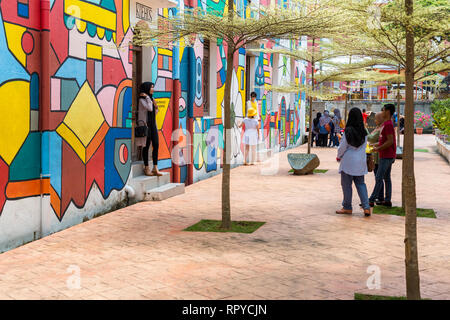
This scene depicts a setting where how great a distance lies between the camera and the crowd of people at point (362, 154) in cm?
901

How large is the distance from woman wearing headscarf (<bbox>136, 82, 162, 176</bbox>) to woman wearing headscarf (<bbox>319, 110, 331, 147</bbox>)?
15.3 meters

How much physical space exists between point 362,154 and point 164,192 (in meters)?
3.55

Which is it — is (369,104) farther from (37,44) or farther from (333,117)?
(37,44)

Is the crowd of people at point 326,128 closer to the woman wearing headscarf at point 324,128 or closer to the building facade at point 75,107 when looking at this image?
the woman wearing headscarf at point 324,128

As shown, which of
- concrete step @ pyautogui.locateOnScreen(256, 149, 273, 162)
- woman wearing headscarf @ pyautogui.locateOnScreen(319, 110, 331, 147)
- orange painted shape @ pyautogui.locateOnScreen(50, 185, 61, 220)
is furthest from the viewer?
woman wearing headscarf @ pyautogui.locateOnScreen(319, 110, 331, 147)

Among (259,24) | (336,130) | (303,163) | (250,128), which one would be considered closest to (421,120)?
(336,130)

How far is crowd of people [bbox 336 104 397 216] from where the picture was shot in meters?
9.01

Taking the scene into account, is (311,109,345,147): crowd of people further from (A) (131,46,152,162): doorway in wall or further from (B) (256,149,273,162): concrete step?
(A) (131,46,152,162): doorway in wall

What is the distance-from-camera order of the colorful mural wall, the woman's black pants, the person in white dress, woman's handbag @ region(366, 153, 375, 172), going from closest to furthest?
the colorful mural wall, woman's handbag @ region(366, 153, 375, 172), the woman's black pants, the person in white dress

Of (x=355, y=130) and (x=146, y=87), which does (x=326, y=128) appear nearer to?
(x=146, y=87)

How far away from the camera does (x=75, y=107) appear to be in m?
8.13

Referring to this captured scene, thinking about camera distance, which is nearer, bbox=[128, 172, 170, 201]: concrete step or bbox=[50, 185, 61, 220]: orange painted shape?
bbox=[50, 185, 61, 220]: orange painted shape

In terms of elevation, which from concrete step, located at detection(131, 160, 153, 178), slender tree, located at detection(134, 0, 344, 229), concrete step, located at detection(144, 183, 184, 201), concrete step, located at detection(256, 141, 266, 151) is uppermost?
slender tree, located at detection(134, 0, 344, 229)

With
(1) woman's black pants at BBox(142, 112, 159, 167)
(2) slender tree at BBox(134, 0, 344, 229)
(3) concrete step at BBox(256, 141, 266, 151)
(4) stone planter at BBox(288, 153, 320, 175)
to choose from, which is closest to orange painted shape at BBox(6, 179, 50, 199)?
(2) slender tree at BBox(134, 0, 344, 229)
